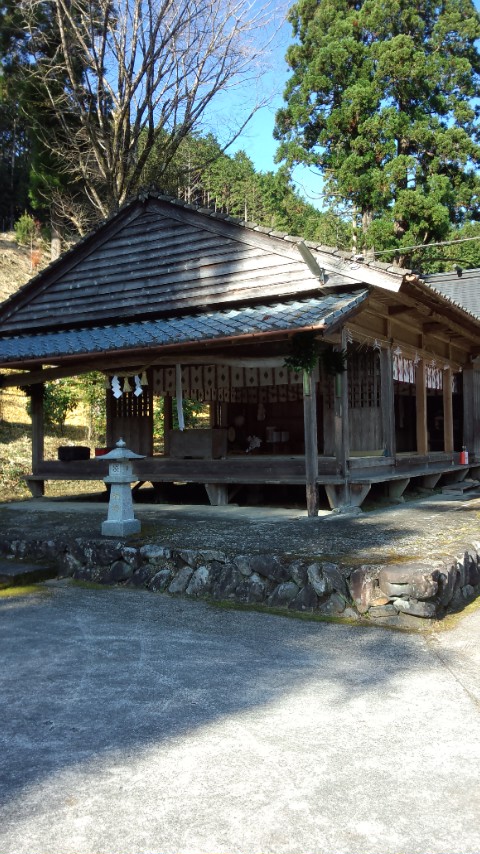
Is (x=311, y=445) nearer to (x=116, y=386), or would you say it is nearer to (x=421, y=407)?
(x=116, y=386)

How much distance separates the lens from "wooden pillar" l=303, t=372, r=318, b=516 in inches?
354

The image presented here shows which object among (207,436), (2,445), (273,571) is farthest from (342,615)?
(2,445)

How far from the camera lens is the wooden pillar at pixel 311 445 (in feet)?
29.5

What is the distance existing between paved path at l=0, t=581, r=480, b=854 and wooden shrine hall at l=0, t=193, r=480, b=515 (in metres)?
4.49

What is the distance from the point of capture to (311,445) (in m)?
9.05

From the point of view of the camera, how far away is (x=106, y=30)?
20.0 meters

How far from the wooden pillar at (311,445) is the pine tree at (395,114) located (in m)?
17.9

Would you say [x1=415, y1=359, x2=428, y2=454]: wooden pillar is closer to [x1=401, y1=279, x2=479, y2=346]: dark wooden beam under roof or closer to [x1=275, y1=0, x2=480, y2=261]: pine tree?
[x1=401, y1=279, x2=479, y2=346]: dark wooden beam under roof

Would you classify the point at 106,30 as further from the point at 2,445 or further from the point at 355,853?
the point at 355,853

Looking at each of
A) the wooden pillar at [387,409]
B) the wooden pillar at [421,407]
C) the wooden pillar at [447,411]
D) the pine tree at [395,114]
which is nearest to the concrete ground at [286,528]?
the wooden pillar at [387,409]

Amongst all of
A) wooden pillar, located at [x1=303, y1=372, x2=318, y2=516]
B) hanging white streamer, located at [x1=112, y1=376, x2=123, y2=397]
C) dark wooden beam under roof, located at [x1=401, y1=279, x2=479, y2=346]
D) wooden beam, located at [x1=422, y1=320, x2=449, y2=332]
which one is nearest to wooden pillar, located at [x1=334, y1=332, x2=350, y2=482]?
wooden pillar, located at [x1=303, y1=372, x2=318, y2=516]

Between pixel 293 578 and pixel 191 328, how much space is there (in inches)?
222

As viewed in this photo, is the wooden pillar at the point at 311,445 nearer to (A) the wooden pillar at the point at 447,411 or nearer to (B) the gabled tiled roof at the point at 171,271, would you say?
(B) the gabled tiled roof at the point at 171,271

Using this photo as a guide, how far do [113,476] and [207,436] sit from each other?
3847 mm
